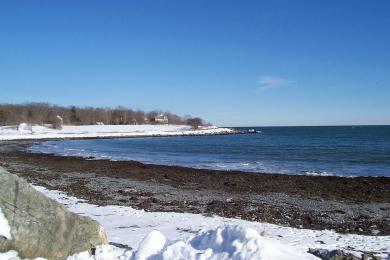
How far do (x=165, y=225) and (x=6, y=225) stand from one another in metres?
4.80

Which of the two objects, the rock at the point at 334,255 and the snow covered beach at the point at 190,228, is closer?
the snow covered beach at the point at 190,228

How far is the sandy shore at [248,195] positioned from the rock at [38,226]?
6.09m

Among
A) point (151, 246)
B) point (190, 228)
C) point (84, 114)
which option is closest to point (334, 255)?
point (151, 246)

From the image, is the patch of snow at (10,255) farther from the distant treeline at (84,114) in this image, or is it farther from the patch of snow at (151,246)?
the distant treeline at (84,114)

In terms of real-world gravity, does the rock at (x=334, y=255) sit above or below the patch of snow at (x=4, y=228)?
below

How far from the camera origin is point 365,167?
33438 mm

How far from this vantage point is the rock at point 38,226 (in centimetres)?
677

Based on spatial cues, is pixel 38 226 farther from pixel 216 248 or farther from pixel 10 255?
pixel 216 248

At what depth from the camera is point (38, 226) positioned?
23.0 ft

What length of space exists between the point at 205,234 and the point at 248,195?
1104 cm

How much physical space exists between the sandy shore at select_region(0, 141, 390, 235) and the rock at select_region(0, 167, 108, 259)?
6.09 meters

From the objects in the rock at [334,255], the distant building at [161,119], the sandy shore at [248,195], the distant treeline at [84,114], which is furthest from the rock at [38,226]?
the distant building at [161,119]

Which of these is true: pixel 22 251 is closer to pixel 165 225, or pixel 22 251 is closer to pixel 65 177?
pixel 165 225

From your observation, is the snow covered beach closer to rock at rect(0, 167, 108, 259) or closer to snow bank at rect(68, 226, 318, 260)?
snow bank at rect(68, 226, 318, 260)
